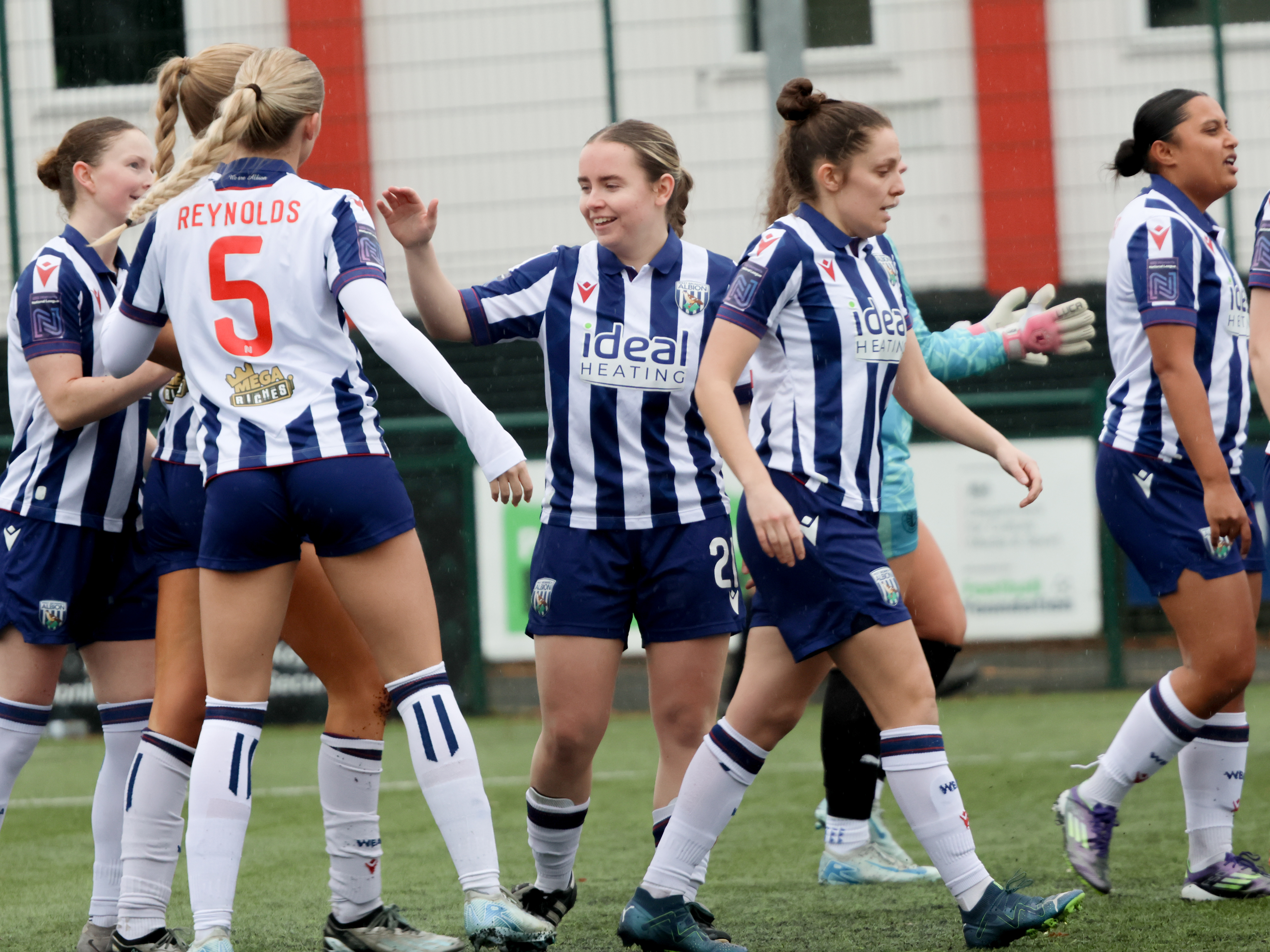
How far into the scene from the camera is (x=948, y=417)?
3.50 metres

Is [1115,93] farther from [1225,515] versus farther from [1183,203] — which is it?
[1225,515]

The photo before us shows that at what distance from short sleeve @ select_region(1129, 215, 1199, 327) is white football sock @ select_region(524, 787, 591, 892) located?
1.78 meters

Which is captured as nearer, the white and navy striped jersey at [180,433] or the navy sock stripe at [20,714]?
the white and navy striped jersey at [180,433]

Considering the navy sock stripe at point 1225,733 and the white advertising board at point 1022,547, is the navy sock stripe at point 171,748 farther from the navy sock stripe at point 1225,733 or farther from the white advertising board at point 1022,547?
the white advertising board at point 1022,547

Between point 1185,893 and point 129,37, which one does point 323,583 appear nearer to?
point 1185,893

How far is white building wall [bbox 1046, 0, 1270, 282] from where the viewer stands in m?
8.72

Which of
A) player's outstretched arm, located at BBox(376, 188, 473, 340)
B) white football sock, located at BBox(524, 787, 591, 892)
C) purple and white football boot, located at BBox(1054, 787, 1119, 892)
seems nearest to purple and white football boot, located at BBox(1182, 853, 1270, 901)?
purple and white football boot, located at BBox(1054, 787, 1119, 892)

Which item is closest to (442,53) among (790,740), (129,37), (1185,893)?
(129,37)

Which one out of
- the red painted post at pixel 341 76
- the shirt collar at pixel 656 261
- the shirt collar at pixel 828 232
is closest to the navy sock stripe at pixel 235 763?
the shirt collar at pixel 656 261

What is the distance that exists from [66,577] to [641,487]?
133 centimetres

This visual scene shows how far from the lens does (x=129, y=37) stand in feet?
29.7

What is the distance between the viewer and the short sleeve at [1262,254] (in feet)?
12.7

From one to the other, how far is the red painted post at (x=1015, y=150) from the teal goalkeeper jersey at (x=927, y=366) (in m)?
4.65

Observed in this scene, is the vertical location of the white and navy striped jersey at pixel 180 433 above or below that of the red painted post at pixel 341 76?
below
